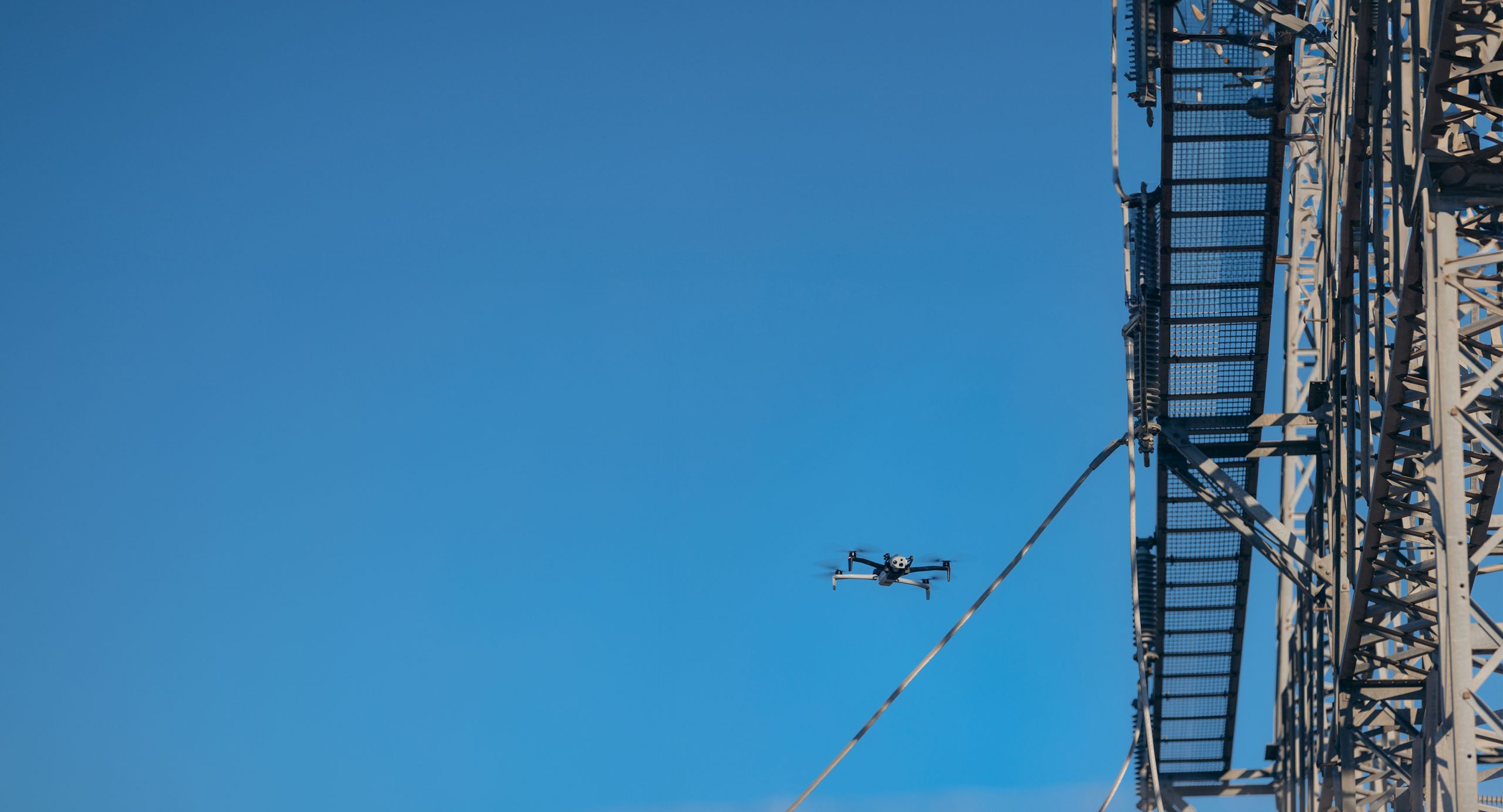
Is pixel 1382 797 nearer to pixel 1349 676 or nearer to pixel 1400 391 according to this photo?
pixel 1349 676

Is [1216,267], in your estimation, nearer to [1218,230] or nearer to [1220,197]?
[1218,230]

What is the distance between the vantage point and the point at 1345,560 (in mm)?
31719

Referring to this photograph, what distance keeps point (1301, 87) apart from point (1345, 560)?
39.3 feet

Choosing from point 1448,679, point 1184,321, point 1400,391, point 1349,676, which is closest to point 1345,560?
point 1349,676

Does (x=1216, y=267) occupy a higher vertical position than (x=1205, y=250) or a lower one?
lower

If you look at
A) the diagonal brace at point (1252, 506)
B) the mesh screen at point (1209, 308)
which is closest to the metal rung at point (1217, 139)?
the mesh screen at point (1209, 308)

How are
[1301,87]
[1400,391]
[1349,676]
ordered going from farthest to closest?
[1301,87] < [1349,676] < [1400,391]

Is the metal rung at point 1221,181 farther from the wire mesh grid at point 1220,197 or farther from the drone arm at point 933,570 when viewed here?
the drone arm at point 933,570

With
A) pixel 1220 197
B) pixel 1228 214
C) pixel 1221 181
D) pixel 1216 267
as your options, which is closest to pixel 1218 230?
pixel 1228 214

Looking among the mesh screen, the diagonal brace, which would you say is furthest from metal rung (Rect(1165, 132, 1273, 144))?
the diagonal brace

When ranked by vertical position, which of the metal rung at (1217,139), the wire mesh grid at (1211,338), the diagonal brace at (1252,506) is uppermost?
the metal rung at (1217,139)

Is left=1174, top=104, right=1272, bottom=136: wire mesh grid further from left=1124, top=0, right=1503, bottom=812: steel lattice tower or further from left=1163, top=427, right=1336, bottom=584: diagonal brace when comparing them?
left=1163, top=427, right=1336, bottom=584: diagonal brace

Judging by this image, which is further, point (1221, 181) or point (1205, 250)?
point (1205, 250)

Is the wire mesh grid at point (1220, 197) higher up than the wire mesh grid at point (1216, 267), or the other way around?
the wire mesh grid at point (1220, 197)
